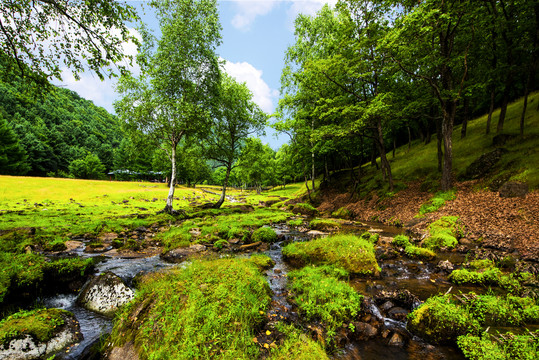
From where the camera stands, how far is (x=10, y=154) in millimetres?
60125

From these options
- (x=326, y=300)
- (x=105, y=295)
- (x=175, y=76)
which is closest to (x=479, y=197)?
(x=326, y=300)

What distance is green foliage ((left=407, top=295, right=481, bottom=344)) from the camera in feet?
14.8

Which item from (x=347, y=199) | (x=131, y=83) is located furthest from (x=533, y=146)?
(x=131, y=83)

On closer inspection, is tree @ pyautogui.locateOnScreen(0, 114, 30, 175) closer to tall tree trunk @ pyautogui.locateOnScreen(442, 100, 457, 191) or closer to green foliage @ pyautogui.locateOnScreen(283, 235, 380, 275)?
green foliage @ pyautogui.locateOnScreen(283, 235, 380, 275)

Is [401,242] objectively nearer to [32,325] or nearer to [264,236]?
[264,236]

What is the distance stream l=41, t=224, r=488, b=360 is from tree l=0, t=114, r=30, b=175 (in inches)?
3101

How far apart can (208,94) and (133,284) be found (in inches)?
920

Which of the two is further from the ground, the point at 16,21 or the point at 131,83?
the point at 131,83

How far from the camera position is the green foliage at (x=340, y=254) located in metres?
8.06

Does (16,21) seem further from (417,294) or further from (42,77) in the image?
(417,294)

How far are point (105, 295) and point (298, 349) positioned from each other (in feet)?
18.6

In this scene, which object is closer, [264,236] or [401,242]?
[401,242]

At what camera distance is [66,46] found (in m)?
9.95

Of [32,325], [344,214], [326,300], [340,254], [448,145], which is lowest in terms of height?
[344,214]
